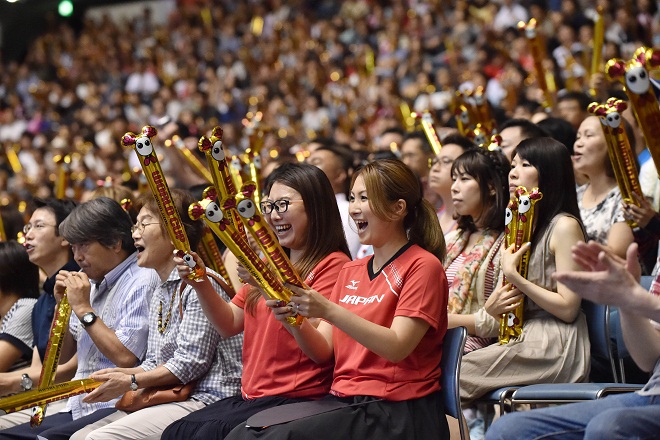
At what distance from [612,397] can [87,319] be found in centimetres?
215

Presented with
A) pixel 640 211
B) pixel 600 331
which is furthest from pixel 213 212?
pixel 640 211

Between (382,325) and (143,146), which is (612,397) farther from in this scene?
(143,146)

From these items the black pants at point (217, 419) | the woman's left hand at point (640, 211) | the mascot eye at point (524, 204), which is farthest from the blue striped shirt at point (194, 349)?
the woman's left hand at point (640, 211)

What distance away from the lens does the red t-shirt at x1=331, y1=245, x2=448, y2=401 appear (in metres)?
3.11

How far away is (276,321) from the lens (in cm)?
348

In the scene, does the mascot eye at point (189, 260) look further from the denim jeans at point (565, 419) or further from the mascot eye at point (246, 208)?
the denim jeans at point (565, 419)

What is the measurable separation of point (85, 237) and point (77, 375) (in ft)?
2.08

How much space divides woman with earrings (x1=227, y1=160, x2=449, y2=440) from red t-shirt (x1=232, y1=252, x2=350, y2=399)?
99 millimetres

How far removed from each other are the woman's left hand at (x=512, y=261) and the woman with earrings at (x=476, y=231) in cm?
38

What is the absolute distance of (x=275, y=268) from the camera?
285 centimetres

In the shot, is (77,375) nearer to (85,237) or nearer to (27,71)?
(85,237)

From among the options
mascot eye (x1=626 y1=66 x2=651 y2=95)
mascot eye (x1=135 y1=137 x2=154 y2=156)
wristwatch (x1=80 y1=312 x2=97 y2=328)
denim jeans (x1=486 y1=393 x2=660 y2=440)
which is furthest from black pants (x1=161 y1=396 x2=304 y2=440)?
mascot eye (x1=626 y1=66 x2=651 y2=95)

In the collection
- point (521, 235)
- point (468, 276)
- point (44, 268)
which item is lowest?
point (468, 276)

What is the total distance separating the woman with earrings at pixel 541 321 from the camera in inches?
143
